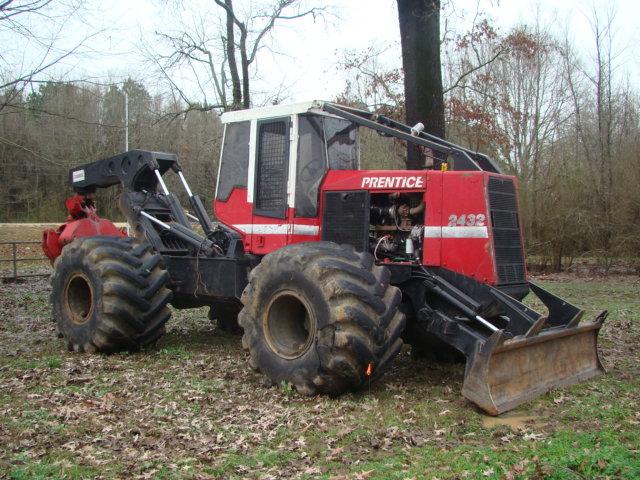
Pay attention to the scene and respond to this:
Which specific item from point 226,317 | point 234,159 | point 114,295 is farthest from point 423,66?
point 114,295

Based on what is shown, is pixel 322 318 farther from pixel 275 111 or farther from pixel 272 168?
pixel 275 111

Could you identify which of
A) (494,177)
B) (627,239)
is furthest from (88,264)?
(627,239)

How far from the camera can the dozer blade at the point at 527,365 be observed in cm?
615

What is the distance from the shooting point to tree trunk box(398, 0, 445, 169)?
39.1ft

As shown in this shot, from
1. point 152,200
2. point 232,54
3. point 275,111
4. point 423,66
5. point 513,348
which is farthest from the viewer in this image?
point 232,54

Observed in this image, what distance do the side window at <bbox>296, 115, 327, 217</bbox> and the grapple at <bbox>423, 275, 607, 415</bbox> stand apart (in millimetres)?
1833

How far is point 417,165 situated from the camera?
11727 millimetres

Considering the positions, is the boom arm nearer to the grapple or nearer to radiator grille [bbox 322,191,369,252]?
radiator grille [bbox 322,191,369,252]

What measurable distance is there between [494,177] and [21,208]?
36871mm

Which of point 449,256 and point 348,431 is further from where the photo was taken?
point 449,256

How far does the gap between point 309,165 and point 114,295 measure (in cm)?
288

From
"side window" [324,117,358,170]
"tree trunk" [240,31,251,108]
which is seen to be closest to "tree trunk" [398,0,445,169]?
"side window" [324,117,358,170]

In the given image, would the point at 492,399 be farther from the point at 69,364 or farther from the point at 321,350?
the point at 69,364

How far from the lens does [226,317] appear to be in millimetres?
10539
